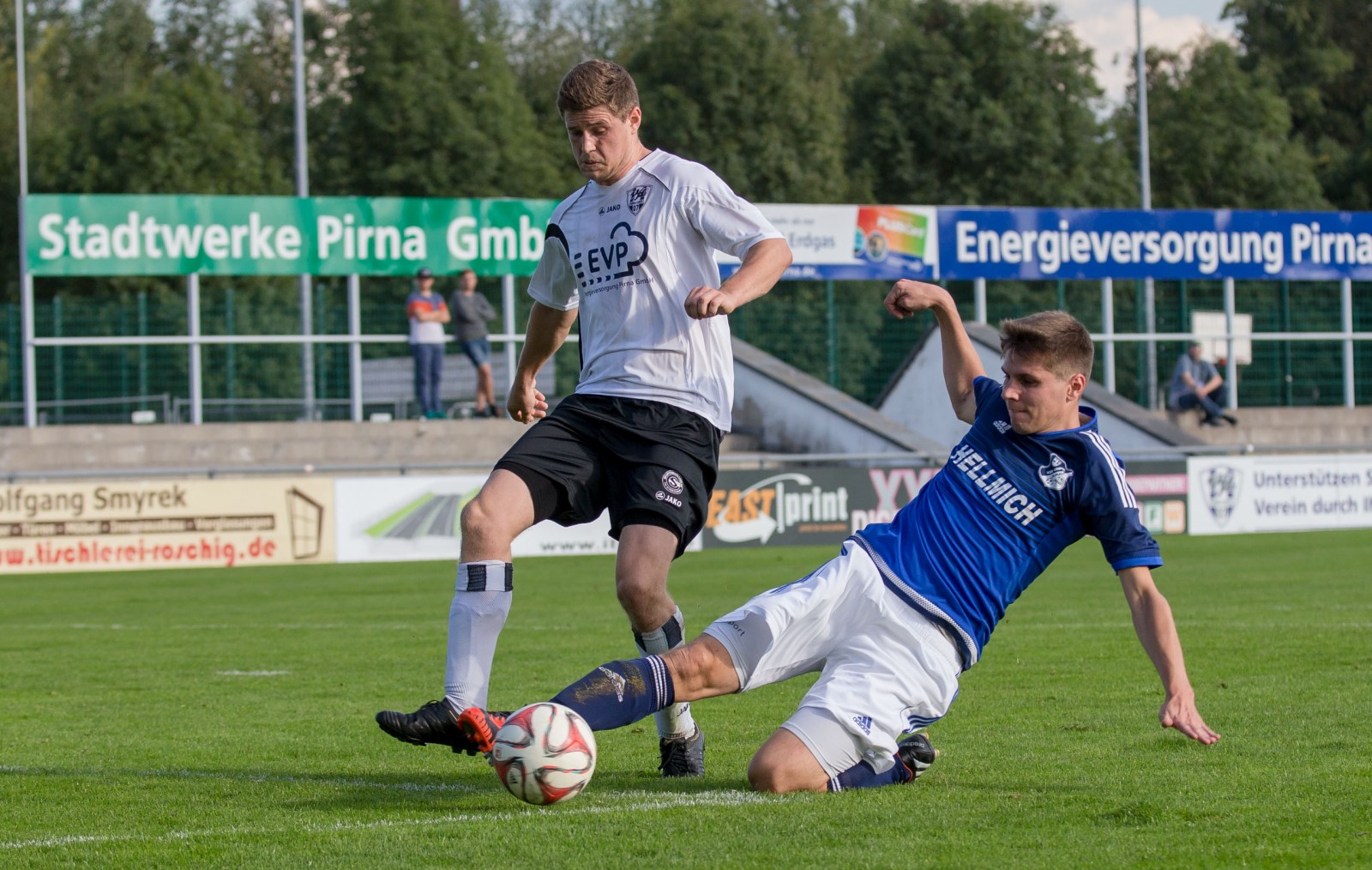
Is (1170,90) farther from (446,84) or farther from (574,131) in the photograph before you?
(574,131)

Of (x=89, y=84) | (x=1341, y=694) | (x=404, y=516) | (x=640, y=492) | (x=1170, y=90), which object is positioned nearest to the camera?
(x=640, y=492)

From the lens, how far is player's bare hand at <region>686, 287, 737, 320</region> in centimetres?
526

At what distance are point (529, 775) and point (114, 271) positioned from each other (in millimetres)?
18827

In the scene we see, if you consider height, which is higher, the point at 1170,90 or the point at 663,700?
the point at 1170,90

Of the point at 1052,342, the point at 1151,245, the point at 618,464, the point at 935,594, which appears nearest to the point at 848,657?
the point at 935,594

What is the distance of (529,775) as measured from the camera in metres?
4.82

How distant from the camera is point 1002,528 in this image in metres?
5.38

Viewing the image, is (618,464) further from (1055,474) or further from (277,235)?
(277,235)

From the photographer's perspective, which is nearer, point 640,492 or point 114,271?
point 640,492

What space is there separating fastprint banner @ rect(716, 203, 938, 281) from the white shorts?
19648mm

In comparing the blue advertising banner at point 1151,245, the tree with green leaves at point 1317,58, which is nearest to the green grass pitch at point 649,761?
the blue advertising banner at point 1151,245

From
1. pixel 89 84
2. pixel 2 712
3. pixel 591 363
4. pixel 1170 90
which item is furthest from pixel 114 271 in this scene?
pixel 1170 90

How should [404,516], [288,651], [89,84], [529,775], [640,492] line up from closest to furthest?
[529,775], [640,492], [288,651], [404,516], [89,84]

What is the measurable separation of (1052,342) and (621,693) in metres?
1.61
